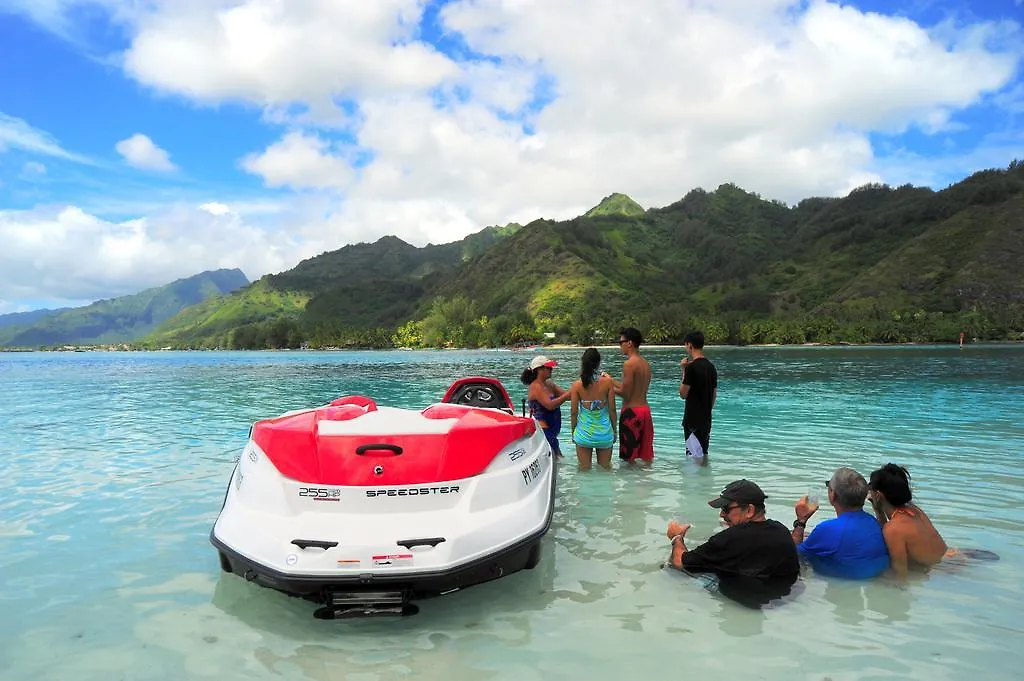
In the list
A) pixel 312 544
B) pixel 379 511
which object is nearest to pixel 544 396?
pixel 379 511

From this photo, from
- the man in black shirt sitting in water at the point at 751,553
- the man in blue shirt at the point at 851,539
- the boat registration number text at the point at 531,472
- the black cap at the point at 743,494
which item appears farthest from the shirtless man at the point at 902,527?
the boat registration number text at the point at 531,472

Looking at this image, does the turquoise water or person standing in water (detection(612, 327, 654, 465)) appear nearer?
the turquoise water

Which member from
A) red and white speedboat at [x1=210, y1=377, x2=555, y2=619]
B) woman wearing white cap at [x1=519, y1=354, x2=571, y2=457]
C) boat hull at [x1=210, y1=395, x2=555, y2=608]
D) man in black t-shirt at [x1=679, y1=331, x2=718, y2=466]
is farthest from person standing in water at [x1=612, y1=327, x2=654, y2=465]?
boat hull at [x1=210, y1=395, x2=555, y2=608]

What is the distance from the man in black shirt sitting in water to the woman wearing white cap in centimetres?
449

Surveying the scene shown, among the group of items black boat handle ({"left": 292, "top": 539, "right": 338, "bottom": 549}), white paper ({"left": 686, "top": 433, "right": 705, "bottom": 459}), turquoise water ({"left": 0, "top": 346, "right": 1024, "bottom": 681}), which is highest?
black boat handle ({"left": 292, "top": 539, "right": 338, "bottom": 549})

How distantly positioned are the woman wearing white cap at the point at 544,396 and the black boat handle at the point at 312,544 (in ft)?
18.7

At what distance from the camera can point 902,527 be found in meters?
5.75

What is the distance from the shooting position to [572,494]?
927 centimetres

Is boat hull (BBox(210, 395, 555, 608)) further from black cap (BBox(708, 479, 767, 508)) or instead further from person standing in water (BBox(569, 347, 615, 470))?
person standing in water (BBox(569, 347, 615, 470))

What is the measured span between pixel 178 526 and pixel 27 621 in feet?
9.12

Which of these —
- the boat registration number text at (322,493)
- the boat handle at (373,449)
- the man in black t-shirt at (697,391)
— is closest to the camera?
the boat registration number text at (322,493)

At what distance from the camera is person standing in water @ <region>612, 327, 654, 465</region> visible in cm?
993

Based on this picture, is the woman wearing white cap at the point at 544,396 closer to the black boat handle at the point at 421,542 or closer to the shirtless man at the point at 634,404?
the shirtless man at the point at 634,404

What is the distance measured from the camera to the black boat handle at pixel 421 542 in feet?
14.6
